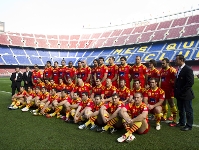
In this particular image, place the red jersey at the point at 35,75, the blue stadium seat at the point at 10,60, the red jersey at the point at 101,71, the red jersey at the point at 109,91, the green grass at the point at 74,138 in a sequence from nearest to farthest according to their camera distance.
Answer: the green grass at the point at 74,138 → the red jersey at the point at 109,91 → the red jersey at the point at 101,71 → the red jersey at the point at 35,75 → the blue stadium seat at the point at 10,60

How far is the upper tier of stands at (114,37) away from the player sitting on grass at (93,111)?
3783cm

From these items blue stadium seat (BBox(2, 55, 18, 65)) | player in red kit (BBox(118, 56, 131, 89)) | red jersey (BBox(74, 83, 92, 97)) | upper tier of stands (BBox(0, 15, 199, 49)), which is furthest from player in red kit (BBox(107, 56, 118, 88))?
blue stadium seat (BBox(2, 55, 18, 65))

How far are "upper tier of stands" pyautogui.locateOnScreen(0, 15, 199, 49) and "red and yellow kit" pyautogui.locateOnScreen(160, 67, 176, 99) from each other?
3629 cm

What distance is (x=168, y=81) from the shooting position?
22.0ft

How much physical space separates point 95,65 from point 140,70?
1918 millimetres

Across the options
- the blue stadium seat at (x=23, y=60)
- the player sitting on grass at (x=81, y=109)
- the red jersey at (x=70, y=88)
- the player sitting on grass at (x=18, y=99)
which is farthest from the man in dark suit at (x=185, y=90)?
the blue stadium seat at (x=23, y=60)

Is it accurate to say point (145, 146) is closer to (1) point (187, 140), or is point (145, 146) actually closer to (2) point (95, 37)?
(1) point (187, 140)

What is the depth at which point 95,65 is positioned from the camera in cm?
834

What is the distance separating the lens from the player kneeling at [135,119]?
490cm

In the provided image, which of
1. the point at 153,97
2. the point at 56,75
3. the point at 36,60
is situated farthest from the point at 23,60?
the point at 153,97

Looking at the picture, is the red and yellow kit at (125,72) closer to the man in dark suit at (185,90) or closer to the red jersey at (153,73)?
the red jersey at (153,73)

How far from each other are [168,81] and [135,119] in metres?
2.32

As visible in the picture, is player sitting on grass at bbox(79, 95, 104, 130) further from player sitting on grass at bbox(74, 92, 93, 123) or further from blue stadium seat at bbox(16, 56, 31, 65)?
blue stadium seat at bbox(16, 56, 31, 65)

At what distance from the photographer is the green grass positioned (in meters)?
4.59
